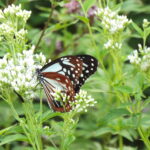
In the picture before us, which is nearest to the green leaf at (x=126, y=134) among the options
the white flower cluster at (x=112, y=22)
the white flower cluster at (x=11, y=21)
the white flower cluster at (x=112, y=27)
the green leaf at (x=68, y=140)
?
the white flower cluster at (x=112, y=27)

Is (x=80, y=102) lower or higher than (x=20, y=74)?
lower

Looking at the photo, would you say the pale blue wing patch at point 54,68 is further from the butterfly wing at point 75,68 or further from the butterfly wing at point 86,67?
the butterfly wing at point 86,67

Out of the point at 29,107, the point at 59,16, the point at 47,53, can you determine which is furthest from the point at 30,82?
the point at 59,16

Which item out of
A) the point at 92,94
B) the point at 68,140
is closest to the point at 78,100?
the point at 68,140

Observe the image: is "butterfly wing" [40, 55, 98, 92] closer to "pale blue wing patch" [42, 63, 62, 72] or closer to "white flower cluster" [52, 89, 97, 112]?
"pale blue wing patch" [42, 63, 62, 72]

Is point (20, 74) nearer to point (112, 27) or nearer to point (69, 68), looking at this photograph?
point (69, 68)

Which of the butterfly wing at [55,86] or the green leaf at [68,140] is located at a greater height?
the butterfly wing at [55,86]

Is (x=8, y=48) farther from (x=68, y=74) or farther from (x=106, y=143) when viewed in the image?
(x=106, y=143)
